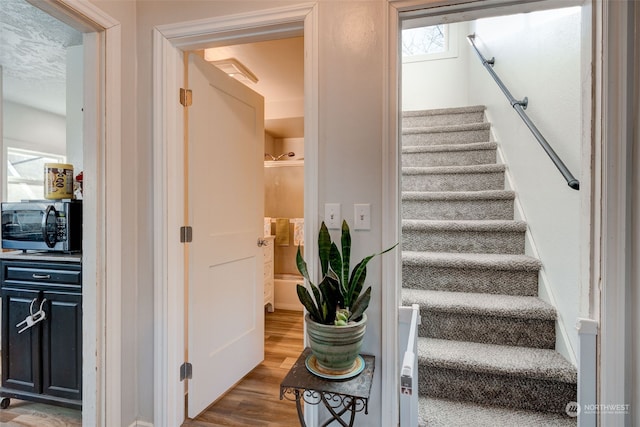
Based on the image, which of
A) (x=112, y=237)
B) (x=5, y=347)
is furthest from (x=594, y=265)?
(x=5, y=347)

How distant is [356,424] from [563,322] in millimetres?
1151

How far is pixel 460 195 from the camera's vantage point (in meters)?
2.24

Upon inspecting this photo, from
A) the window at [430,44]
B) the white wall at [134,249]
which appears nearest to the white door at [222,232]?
the white wall at [134,249]

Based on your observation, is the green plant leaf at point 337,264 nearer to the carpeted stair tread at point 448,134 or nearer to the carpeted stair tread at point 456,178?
the carpeted stair tread at point 456,178

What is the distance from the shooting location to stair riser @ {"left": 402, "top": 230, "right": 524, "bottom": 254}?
2.04 m

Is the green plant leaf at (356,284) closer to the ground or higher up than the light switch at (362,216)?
closer to the ground

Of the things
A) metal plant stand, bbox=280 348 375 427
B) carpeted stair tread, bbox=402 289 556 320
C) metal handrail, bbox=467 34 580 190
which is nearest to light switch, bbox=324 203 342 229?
metal plant stand, bbox=280 348 375 427

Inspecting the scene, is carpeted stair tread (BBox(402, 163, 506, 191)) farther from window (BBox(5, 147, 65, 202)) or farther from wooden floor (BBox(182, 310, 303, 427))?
window (BBox(5, 147, 65, 202))

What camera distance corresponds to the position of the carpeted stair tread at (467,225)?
6.64 feet

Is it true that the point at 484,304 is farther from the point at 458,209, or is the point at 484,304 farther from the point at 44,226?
Result: the point at 44,226

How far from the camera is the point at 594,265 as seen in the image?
114 cm

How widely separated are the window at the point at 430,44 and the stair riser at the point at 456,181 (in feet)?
6.43

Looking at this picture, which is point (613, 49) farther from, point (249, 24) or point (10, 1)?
point (10, 1)

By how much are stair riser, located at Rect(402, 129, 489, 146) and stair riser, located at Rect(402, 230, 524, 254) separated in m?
1.12
